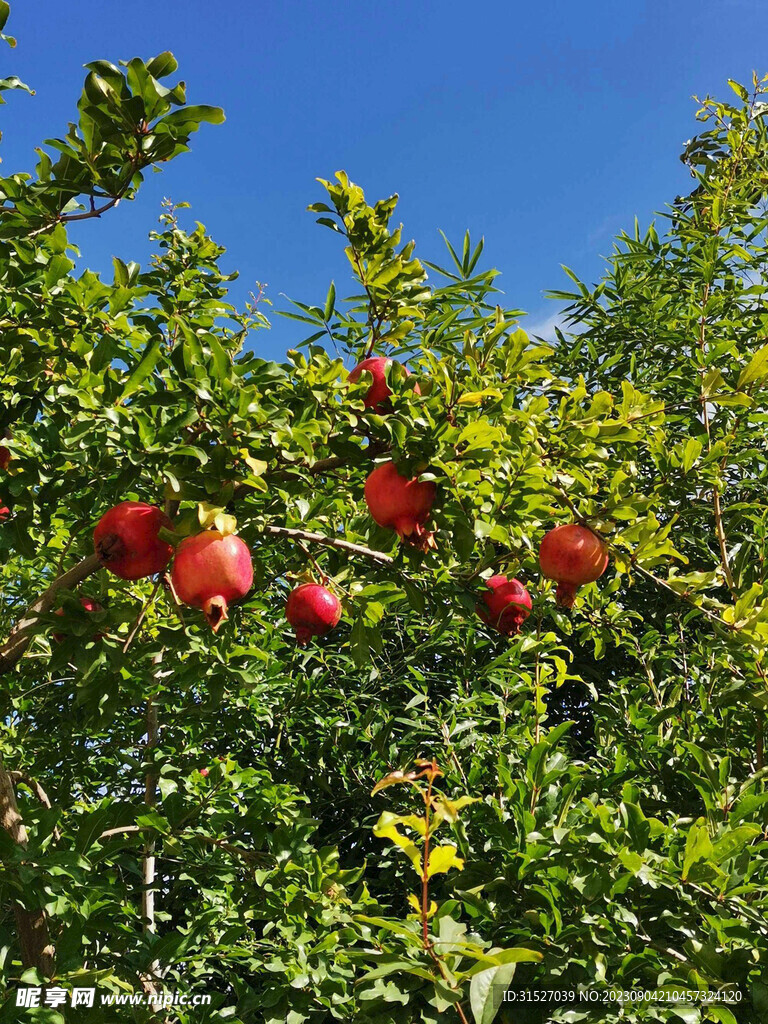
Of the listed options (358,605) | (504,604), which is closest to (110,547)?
(358,605)

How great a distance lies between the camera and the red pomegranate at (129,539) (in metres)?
1.55

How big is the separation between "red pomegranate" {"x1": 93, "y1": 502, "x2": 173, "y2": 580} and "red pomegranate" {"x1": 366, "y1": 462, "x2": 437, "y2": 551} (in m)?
0.44

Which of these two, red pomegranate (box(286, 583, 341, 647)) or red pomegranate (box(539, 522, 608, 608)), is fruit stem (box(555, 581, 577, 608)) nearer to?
red pomegranate (box(539, 522, 608, 608))

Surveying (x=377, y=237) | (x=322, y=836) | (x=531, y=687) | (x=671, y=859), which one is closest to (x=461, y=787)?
(x=531, y=687)

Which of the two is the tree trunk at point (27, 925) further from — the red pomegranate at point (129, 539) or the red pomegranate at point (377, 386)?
the red pomegranate at point (377, 386)

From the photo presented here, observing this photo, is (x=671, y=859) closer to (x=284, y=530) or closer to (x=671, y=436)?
(x=284, y=530)

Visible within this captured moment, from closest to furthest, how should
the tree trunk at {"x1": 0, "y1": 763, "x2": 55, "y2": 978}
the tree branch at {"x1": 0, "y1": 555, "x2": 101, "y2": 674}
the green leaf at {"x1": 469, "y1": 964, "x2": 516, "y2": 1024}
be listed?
1. the green leaf at {"x1": 469, "y1": 964, "x2": 516, "y2": 1024}
2. the tree branch at {"x1": 0, "y1": 555, "x2": 101, "y2": 674}
3. the tree trunk at {"x1": 0, "y1": 763, "x2": 55, "y2": 978}

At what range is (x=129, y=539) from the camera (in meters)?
1.55

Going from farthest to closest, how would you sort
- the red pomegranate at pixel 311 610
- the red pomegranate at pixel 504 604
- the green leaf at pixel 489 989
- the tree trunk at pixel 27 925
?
1. the red pomegranate at pixel 504 604
2. the tree trunk at pixel 27 925
3. the red pomegranate at pixel 311 610
4. the green leaf at pixel 489 989

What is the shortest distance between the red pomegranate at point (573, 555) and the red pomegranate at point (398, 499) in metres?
0.38

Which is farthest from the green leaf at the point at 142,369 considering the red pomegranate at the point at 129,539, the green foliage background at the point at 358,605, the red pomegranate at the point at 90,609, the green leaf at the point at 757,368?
the green leaf at the point at 757,368

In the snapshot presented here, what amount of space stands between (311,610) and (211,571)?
430 mm

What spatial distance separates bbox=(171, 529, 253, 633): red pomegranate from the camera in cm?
147

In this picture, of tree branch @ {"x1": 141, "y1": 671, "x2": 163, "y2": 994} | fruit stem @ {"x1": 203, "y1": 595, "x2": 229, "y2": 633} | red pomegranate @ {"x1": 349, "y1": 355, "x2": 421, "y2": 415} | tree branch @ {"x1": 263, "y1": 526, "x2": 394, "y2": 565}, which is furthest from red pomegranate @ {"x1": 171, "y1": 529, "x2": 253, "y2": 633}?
tree branch @ {"x1": 141, "y1": 671, "x2": 163, "y2": 994}
